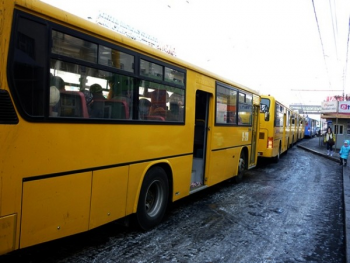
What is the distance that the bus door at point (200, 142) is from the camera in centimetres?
718

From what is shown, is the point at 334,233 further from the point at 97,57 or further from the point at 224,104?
the point at 97,57

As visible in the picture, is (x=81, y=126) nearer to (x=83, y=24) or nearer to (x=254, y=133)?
(x=83, y=24)

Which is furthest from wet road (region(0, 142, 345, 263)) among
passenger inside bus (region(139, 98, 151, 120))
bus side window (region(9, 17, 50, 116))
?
bus side window (region(9, 17, 50, 116))

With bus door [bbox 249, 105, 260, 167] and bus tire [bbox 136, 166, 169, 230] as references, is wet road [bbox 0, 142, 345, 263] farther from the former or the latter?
bus door [bbox 249, 105, 260, 167]

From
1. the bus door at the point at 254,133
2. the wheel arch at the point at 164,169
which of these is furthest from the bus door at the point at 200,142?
the bus door at the point at 254,133

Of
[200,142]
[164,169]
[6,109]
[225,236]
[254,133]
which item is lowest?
[225,236]

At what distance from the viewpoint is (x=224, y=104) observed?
795cm

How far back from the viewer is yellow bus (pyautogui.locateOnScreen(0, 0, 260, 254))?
3021 mm

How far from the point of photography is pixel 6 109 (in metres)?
2.92

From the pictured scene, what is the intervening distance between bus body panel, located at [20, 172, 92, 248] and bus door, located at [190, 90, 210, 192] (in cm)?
349

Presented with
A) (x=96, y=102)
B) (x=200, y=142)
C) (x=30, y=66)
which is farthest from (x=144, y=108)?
(x=200, y=142)

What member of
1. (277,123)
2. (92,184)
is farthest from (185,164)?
(277,123)

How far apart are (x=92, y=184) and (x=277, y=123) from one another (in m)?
12.9

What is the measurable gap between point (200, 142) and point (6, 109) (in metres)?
5.00
